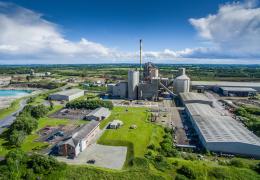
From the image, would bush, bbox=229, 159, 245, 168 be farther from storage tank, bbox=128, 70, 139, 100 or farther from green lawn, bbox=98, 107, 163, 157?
storage tank, bbox=128, 70, 139, 100

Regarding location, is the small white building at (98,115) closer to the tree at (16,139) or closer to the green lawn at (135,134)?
the green lawn at (135,134)

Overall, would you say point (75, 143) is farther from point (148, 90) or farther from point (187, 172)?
point (148, 90)

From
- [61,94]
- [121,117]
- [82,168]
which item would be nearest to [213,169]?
[82,168]

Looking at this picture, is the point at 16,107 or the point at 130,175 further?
the point at 16,107

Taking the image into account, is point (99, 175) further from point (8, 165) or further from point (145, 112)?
point (145, 112)

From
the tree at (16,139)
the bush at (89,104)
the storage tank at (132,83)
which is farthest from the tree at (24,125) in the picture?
the storage tank at (132,83)

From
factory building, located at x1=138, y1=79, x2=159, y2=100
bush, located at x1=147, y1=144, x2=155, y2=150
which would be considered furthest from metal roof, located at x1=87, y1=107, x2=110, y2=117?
factory building, located at x1=138, y1=79, x2=159, y2=100

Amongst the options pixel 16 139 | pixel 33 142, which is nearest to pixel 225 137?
pixel 33 142

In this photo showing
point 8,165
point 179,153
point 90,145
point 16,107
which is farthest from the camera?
point 16,107
